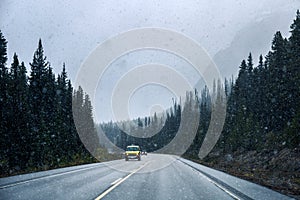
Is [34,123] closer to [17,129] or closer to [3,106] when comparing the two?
[17,129]

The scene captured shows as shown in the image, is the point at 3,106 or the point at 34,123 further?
the point at 34,123

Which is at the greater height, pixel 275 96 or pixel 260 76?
pixel 260 76

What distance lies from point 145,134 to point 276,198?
16022 centimetres

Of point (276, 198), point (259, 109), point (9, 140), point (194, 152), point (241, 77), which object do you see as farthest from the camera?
point (194, 152)

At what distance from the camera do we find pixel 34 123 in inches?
1754

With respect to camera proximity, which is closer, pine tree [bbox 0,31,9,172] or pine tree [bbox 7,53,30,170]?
pine tree [bbox 0,31,9,172]

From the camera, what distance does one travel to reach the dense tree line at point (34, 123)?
38.8m

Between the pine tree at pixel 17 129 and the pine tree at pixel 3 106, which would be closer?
the pine tree at pixel 3 106

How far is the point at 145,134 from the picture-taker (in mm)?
169125

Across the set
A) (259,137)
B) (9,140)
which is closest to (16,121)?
(9,140)

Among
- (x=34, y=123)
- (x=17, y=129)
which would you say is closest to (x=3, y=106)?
(x=17, y=129)

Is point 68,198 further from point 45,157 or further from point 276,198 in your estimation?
point 45,157

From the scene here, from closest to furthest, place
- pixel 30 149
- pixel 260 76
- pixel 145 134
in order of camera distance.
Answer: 1. pixel 30 149
2. pixel 260 76
3. pixel 145 134

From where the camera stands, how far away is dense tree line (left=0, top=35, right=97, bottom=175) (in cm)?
3884
